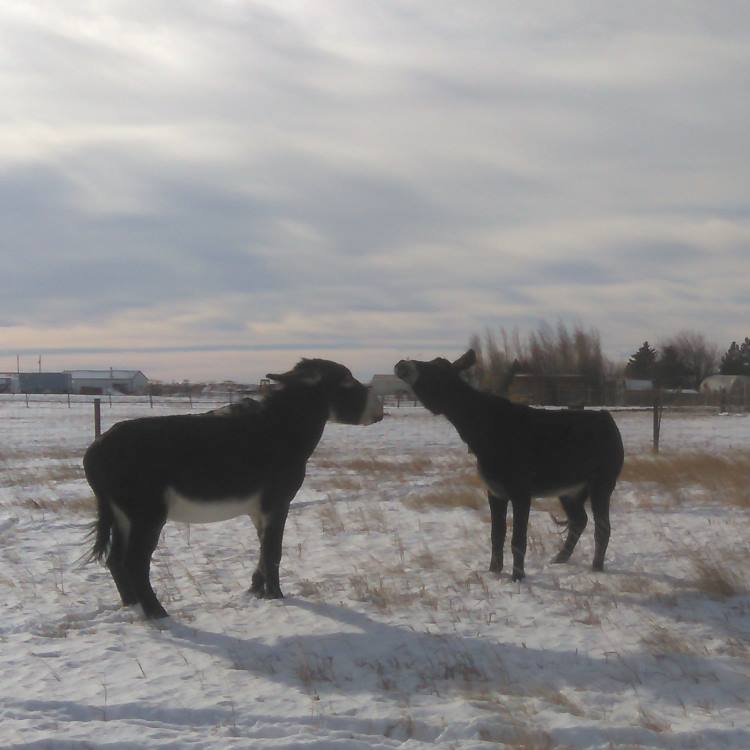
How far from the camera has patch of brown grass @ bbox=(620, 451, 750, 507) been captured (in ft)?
38.1

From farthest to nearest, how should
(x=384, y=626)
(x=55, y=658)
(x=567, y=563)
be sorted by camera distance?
(x=567, y=563) → (x=384, y=626) → (x=55, y=658)

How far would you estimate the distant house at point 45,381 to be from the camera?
10331cm

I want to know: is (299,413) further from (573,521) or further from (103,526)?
(573,521)

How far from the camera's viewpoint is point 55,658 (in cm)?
524

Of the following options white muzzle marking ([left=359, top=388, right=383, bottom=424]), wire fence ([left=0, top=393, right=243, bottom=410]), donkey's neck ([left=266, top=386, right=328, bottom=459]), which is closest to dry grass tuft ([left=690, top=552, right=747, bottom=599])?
white muzzle marking ([left=359, top=388, right=383, bottom=424])

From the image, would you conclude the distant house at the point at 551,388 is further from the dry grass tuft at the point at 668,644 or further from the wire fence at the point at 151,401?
the dry grass tuft at the point at 668,644

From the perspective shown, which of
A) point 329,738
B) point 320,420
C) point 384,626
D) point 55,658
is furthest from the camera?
point 320,420

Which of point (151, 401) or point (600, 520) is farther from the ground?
point (600, 520)

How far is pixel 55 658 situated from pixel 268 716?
1762 millimetres

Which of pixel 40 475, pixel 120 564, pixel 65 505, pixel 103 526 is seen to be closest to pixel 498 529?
pixel 120 564

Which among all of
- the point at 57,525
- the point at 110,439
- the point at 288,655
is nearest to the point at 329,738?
the point at 288,655

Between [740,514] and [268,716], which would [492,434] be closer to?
[268,716]

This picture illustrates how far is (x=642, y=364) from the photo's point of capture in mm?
101562

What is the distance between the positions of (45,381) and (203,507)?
4309 inches
